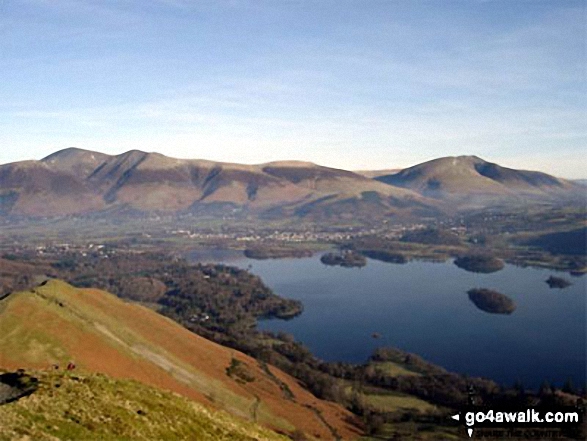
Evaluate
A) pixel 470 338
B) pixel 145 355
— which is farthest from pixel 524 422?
pixel 145 355

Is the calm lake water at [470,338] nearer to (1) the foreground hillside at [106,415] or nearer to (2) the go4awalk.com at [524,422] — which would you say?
(2) the go4awalk.com at [524,422]

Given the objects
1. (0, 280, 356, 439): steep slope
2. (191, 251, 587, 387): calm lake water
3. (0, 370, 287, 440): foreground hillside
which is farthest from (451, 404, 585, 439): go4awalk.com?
(0, 370, 287, 440): foreground hillside

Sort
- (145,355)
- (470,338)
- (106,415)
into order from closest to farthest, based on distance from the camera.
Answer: (106,415)
(145,355)
(470,338)

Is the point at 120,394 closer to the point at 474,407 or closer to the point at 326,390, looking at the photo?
the point at 326,390

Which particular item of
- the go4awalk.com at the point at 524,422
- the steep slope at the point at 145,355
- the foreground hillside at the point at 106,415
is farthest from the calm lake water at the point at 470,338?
the foreground hillside at the point at 106,415

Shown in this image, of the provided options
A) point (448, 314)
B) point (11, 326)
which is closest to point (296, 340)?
point (448, 314)

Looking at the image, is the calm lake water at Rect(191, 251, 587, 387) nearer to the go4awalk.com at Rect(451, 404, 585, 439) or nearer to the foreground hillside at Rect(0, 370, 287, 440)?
the go4awalk.com at Rect(451, 404, 585, 439)

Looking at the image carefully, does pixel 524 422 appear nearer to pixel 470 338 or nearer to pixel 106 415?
pixel 470 338
